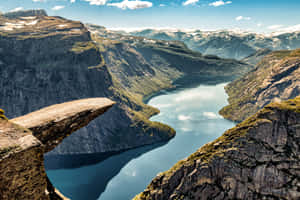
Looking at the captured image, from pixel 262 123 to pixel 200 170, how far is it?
54.0 feet

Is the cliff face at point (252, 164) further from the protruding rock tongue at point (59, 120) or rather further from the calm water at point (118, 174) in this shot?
the calm water at point (118, 174)

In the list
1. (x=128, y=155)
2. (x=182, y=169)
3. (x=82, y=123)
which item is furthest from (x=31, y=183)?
(x=128, y=155)

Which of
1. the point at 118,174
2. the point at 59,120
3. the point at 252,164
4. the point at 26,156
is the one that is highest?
the point at 59,120

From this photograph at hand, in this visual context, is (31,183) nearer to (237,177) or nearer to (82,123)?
(82,123)

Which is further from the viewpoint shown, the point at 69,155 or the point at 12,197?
the point at 69,155

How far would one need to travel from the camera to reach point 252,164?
40.0 metres

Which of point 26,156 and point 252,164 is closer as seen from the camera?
point 26,156

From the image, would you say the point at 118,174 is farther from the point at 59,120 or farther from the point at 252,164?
the point at 59,120

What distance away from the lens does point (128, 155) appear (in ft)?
632

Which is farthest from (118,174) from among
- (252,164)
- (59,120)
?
(59,120)

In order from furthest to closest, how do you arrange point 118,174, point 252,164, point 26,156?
point 118,174
point 252,164
point 26,156

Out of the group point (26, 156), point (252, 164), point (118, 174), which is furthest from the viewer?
point (118, 174)

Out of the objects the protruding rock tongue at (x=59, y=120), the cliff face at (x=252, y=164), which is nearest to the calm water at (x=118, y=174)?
the cliff face at (x=252, y=164)

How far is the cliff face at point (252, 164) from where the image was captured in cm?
3760
